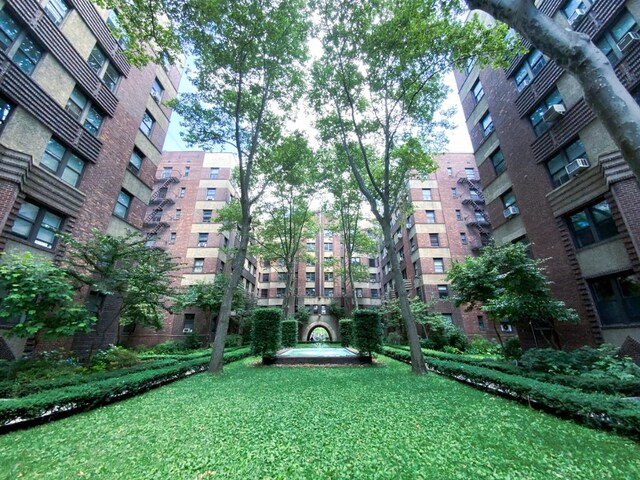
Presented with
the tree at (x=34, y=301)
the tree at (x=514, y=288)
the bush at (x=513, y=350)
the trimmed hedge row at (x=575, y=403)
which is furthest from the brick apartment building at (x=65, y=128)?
the bush at (x=513, y=350)

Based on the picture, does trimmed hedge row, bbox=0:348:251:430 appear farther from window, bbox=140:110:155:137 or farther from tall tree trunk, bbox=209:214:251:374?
window, bbox=140:110:155:137

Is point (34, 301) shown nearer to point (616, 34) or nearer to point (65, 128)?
point (65, 128)

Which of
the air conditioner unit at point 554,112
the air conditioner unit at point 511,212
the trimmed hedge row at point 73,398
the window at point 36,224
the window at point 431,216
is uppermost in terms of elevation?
the window at point 431,216

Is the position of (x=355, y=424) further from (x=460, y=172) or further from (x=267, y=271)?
(x=267, y=271)

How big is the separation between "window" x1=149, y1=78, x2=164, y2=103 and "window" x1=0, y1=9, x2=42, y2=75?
6.68 metres

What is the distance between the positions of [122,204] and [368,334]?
14635mm

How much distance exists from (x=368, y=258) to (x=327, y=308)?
10.9 meters

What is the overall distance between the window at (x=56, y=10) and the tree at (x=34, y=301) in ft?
31.3

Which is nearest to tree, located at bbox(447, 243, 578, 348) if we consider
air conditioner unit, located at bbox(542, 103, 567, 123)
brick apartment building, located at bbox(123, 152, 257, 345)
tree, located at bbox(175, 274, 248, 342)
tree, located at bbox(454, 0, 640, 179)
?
air conditioner unit, located at bbox(542, 103, 567, 123)

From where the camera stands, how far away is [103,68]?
12586mm

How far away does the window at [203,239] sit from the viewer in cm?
2717

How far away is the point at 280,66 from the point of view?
38.7 ft

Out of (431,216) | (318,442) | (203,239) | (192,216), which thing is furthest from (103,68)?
(431,216)

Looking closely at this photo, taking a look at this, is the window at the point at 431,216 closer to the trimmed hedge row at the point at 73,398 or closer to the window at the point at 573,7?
the window at the point at 573,7
